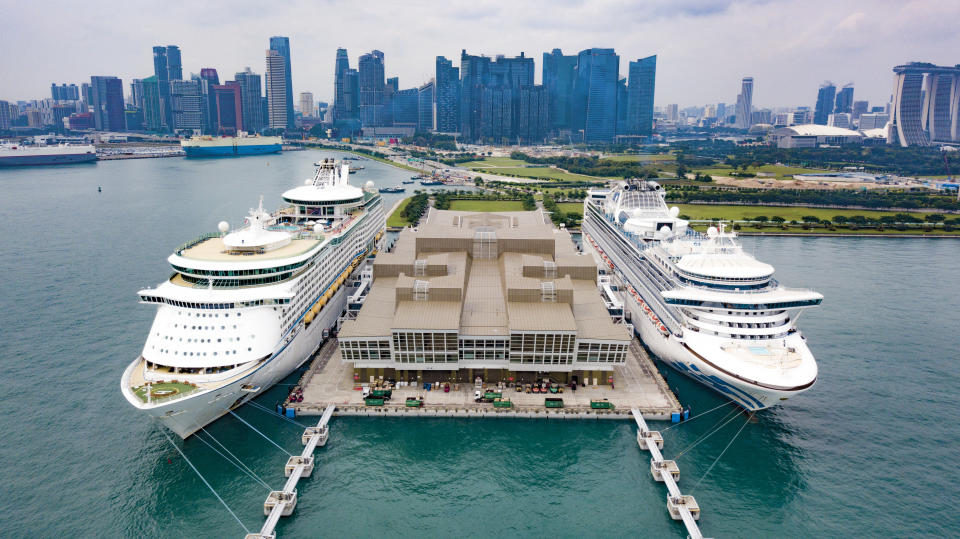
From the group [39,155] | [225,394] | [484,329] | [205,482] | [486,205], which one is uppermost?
[39,155]

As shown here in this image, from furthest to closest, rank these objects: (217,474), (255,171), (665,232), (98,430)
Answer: (255,171), (665,232), (98,430), (217,474)

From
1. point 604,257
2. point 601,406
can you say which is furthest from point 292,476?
point 604,257

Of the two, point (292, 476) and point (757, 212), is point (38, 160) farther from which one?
point (757, 212)

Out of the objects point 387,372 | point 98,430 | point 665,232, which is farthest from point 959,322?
point 98,430

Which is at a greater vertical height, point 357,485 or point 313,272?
point 313,272

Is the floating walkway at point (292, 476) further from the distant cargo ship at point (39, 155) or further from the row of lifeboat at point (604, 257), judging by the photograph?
the distant cargo ship at point (39, 155)

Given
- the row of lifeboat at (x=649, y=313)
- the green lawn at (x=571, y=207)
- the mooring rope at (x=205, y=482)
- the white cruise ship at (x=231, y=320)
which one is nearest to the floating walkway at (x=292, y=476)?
the mooring rope at (x=205, y=482)

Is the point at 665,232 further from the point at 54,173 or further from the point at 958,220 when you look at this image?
the point at 54,173
